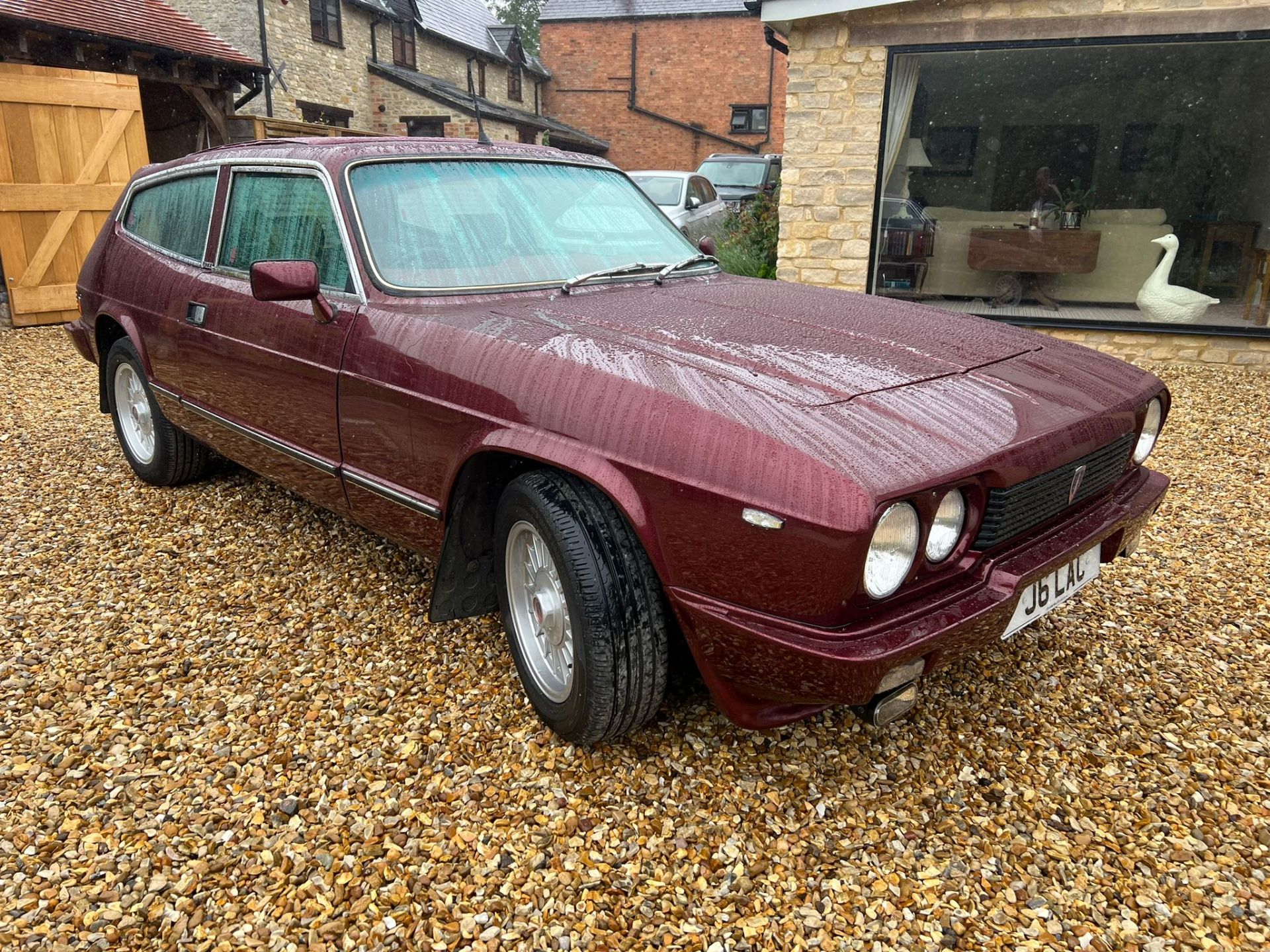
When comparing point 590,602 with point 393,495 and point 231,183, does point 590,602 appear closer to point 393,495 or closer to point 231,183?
point 393,495

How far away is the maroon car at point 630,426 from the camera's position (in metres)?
1.93

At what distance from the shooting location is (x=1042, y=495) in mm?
2234

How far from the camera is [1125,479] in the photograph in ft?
9.00

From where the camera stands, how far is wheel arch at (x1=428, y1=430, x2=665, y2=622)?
2229 mm

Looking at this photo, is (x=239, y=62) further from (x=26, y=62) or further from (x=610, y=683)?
(x=610, y=683)

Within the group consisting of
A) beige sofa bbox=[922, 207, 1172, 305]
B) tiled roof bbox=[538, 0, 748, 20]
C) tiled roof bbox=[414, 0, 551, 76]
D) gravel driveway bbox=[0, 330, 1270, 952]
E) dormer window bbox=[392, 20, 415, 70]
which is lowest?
gravel driveway bbox=[0, 330, 1270, 952]

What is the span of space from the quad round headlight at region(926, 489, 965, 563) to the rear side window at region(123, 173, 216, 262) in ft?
11.0

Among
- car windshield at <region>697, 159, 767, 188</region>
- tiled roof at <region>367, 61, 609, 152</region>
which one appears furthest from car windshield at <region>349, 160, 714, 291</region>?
tiled roof at <region>367, 61, 609, 152</region>

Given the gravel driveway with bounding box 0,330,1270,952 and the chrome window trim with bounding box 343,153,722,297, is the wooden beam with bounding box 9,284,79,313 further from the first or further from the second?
the chrome window trim with bounding box 343,153,722,297

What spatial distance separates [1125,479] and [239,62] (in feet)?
43.9

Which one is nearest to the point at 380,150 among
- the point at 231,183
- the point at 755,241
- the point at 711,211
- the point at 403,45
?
the point at 231,183

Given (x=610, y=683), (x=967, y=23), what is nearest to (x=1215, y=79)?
(x=967, y=23)

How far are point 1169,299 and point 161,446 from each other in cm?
845

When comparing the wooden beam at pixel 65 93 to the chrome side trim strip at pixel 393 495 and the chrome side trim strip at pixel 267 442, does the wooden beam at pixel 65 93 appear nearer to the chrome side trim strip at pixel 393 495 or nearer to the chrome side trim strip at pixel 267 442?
the chrome side trim strip at pixel 267 442
